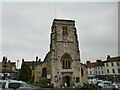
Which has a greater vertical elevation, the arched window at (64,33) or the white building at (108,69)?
the arched window at (64,33)

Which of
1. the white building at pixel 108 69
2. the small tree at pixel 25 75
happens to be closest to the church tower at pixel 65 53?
the small tree at pixel 25 75

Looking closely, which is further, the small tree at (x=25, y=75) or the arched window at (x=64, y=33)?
the small tree at (x=25, y=75)

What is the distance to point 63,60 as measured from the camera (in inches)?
1759

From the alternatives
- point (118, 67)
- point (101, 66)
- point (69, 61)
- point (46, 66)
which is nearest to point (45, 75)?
point (46, 66)

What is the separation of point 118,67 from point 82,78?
27198 mm

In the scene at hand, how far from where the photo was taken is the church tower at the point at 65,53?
43.9 metres

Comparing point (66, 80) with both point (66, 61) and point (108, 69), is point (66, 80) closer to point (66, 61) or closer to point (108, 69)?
point (66, 61)

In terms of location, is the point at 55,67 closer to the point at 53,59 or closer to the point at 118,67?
the point at 53,59

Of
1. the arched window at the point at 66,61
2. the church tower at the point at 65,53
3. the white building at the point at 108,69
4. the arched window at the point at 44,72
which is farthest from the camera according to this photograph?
the white building at the point at 108,69

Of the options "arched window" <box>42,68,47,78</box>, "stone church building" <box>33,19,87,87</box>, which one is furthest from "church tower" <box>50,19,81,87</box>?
"arched window" <box>42,68,47,78</box>

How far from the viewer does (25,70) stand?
2002 inches

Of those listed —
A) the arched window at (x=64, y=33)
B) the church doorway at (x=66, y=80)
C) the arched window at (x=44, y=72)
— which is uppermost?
the arched window at (x=64, y=33)

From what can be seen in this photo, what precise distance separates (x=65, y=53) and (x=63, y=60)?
162 centimetres

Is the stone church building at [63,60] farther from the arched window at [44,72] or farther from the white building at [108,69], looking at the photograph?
the white building at [108,69]
